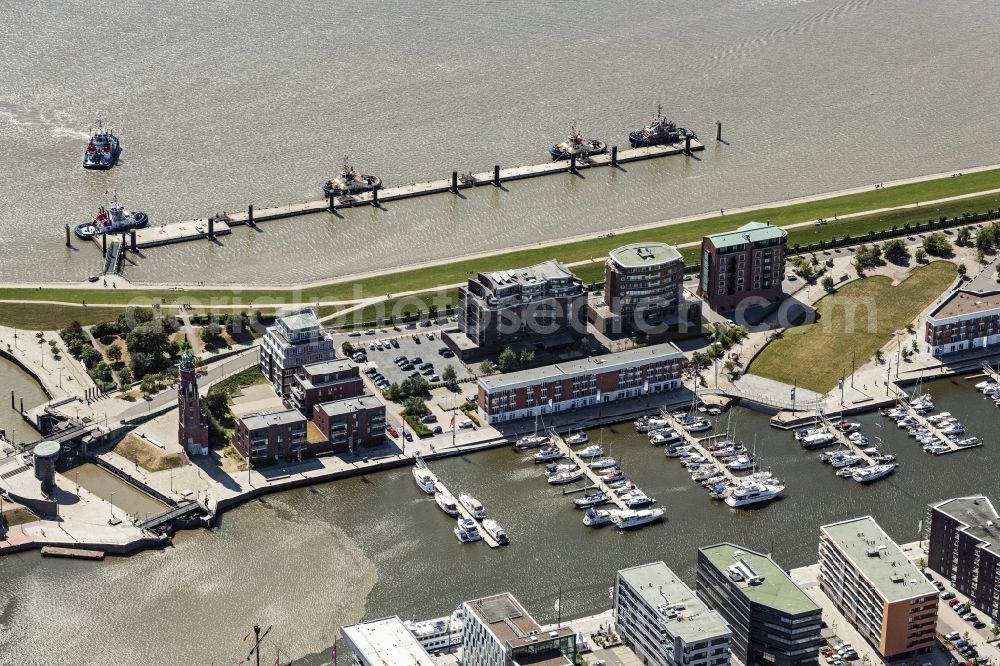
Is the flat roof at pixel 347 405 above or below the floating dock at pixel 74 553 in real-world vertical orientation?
above

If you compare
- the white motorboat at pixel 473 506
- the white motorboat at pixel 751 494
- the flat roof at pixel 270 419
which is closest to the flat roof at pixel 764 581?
the white motorboat at pixel 751 494

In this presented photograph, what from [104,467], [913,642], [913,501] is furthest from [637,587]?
[104,467]

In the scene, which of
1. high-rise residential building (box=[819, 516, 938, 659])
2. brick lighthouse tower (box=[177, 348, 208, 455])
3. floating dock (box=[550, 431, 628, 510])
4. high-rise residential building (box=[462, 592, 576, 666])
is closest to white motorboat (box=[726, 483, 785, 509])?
floating dock (box=[550, 431, 628, 510])

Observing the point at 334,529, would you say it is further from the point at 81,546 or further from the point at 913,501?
the point at 913,501

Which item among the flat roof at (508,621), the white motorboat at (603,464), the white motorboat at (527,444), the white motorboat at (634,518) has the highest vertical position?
the flat roof at (508,621)

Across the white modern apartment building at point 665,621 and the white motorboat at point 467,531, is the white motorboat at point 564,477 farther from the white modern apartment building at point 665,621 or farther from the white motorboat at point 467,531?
the white modern apartment building at point 665,621

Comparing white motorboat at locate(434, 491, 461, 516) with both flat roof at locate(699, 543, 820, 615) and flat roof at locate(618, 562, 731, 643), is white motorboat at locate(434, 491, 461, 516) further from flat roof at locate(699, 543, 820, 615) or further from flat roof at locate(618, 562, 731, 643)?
flat roof at locate(699, 543, 820, 615)

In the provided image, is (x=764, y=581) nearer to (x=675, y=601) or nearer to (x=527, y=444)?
(x=675, y=601)
